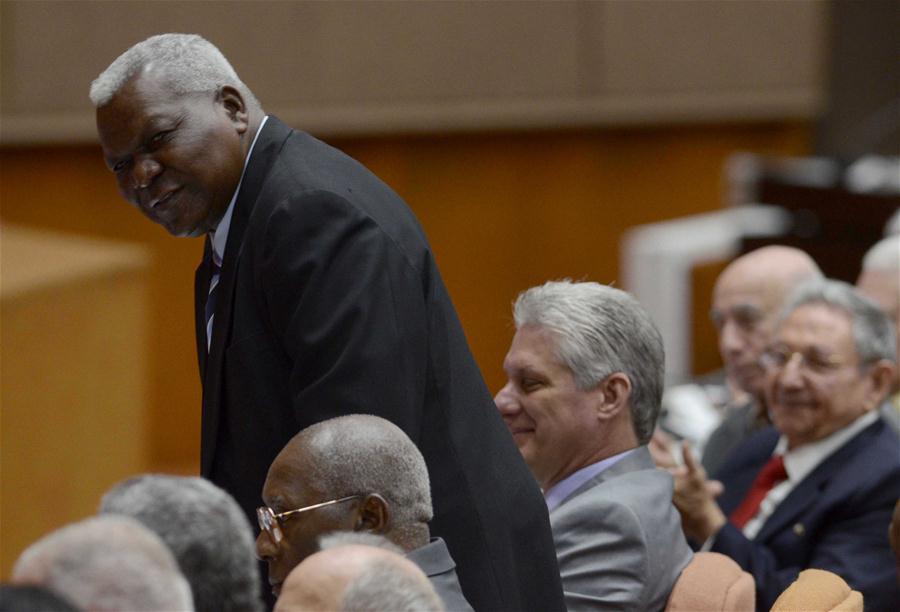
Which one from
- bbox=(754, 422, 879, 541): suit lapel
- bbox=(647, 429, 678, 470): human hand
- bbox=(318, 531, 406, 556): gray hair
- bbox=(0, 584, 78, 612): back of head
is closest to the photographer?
bbox=(0, 584, 78, 612): back of head

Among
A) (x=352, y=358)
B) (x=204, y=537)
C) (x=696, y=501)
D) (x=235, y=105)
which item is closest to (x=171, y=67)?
(x=235, y=105)

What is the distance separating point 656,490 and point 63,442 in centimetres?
246

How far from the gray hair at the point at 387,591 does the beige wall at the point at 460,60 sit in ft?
19.9

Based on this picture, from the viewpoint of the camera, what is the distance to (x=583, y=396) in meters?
2.31

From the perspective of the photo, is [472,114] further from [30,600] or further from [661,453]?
[30,600]

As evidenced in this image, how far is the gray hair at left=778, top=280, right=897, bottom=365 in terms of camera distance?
2.99 metres

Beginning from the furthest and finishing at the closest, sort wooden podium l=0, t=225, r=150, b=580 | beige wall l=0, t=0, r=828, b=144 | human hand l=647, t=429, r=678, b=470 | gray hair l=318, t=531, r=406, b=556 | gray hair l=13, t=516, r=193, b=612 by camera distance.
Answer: beige wall l=0, t=0, r=828, b=144, wooden podium l=0, t=225, r=150, b=580, human hand l=647, t=429, r=678, b=470, gray hair l=318, t=531, r=406, b=556, gray hair l=13, t=516, r=193, b=612

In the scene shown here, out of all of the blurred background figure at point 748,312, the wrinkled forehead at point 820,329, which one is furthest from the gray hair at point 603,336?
the blurred background figure at point 748,312

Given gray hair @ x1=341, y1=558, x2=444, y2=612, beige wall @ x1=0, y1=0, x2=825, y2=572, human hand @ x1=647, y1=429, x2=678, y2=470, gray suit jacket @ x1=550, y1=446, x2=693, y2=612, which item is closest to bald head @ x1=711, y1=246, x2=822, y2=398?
human hand @ x1=647, y1=429, x2=678, y2=470

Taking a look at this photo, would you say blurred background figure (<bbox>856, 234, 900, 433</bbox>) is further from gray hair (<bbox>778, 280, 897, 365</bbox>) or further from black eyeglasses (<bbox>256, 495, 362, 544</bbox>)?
black eyeglasses (<bbox>256, 495, 362, 544</bbox>)

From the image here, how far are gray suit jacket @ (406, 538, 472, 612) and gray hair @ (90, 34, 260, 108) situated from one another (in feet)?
2.09

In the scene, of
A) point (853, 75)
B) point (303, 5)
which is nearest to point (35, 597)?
point (303, 5)

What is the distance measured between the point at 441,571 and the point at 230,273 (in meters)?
0.50

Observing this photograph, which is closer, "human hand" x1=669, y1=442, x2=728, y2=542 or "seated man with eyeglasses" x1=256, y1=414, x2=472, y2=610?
"seated man with eyeglasses" x1=256, y1=414, x2=472, y2=610
